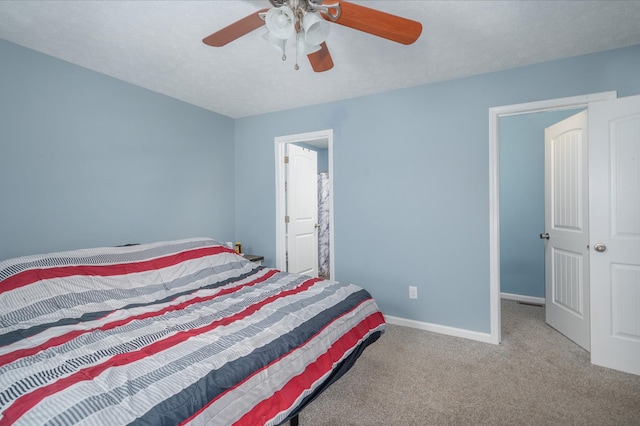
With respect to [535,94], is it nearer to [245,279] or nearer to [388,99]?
[388,99]

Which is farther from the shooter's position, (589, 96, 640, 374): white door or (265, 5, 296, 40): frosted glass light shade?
(589, 96, 640, 374): white door

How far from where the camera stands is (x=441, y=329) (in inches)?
117

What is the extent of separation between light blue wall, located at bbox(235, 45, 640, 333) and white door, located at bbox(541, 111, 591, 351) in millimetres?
560

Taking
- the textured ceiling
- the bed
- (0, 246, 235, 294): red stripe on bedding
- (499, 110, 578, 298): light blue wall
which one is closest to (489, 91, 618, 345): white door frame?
the textured ceiling

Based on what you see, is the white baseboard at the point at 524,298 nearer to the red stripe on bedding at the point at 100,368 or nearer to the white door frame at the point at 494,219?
the white door frame at the point at 494,219

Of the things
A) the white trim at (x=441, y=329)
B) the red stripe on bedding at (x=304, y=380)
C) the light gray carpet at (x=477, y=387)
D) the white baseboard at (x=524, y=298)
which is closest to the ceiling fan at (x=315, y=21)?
the red stripe on bedding at (x=304, y=380)

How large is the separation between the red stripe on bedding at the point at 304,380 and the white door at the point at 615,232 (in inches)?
72.9

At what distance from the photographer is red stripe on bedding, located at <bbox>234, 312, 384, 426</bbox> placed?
119cm

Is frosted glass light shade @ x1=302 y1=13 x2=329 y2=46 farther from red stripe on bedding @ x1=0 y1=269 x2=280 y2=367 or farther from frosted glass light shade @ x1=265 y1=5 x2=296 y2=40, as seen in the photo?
red stripe on bedding @ x1=0 y1=269 x2=280 y2=367

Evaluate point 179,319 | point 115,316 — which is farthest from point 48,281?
point 179,319

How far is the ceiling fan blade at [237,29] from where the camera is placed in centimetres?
147

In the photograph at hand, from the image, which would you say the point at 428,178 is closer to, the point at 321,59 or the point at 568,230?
the point at 568,230

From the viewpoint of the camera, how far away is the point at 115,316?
1747 millimetres

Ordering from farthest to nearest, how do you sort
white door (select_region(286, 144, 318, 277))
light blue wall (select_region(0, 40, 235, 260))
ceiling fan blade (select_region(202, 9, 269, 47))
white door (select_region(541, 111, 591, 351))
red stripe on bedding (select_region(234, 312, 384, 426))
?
white door (select_region(286, 144, 318, 277))
white door (select_region(541, 111, 591, 351))
light blue wall (select_region(0, 40, 235, 260))
ceiling fan blade (select_region(202, 9, 269, 47))
red stripe on bedding (select_region(234, 312, 384, 426))
